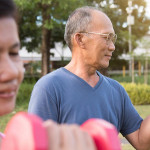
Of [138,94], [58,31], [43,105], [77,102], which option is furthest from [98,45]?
[58,31]

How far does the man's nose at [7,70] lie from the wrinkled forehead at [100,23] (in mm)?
1686

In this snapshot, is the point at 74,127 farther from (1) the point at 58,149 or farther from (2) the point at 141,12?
(2) the point at 141,12

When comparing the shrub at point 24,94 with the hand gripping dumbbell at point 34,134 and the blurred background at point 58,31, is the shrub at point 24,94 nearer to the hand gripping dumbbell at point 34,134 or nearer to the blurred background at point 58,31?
the blurred background at point 58,31

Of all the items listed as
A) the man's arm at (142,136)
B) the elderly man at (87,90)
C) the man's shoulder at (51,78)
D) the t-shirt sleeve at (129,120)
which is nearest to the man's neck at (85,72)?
the elderly man at (87,90)

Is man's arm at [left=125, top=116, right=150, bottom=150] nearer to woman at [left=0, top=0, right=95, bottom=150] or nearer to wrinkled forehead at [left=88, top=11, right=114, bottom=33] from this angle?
wrinkled forehead at [left=88, top=11, right=114, bottom=33]

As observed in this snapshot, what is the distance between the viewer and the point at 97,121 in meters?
0.88

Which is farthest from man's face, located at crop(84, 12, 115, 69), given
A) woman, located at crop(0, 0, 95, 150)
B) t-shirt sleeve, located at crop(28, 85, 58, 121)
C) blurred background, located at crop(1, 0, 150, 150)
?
blurred background, located at crop(1, 0, 150, 150)

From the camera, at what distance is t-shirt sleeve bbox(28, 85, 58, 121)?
6.98 feet

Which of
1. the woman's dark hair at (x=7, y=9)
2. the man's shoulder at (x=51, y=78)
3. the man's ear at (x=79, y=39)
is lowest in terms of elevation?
the man's shoulder at (x=51, y=78)

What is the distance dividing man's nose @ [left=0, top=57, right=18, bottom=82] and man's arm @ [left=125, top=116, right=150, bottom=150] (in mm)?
1546

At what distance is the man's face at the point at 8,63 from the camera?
917mm

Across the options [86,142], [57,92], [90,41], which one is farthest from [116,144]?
[90,41]

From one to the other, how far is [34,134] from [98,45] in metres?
1.90

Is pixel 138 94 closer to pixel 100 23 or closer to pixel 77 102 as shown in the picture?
pixel 100 23
